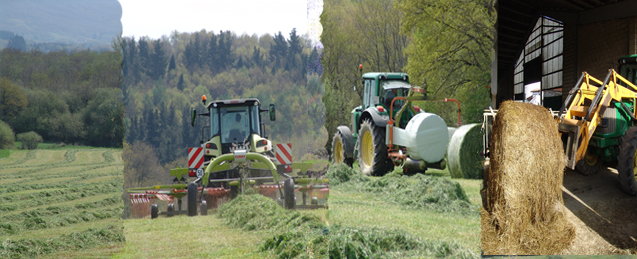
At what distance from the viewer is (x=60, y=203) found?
12.8m

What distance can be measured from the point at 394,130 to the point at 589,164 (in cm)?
195

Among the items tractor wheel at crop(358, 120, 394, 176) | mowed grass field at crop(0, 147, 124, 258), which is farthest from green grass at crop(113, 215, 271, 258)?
tractor wheel at crop(358, 120, 394, 176)

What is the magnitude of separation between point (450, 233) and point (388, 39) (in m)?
1.88

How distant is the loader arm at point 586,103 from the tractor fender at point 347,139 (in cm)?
193

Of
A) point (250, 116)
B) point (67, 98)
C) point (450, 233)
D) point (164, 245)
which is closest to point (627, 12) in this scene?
point (450, 233)

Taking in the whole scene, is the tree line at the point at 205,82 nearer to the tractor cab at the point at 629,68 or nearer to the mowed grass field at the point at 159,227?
the mowed grass field at the point at 159,227

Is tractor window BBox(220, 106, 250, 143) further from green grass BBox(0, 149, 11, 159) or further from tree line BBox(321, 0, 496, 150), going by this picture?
green grass BBox(0, 149, 11, 159)

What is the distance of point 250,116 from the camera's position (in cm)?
568

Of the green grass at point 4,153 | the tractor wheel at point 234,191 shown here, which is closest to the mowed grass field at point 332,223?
the tractor wheel at point 234,191

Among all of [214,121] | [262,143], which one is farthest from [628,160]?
[214,121]

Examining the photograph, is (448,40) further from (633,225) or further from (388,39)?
(633,225)

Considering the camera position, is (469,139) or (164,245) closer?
(469,139)

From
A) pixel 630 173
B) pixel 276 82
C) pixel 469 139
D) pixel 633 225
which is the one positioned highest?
pixel 276 82

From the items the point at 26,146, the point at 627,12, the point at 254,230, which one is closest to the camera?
the point at 627,12
